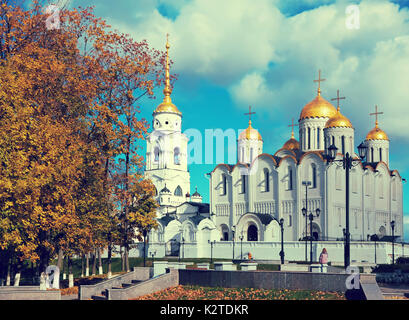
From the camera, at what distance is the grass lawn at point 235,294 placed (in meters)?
16.8

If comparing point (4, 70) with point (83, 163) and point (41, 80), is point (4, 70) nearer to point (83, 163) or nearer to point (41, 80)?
point (41, 80)

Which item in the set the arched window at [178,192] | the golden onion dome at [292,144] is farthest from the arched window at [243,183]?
the arched window at [178,192]

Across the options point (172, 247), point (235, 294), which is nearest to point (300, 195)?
point (172, 247)

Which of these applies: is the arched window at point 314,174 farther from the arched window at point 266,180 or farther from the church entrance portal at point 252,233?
the church entrance portal at point 252,233

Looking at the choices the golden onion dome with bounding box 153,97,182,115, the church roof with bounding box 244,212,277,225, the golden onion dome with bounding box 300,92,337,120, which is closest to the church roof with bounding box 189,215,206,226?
the church roof with bounding box 244,212,277,225

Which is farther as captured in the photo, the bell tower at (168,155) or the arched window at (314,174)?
the bell tower at (168,155)

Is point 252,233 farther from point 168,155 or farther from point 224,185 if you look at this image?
point 168,155

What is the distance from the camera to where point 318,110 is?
60.8 meters

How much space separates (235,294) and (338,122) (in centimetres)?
4132

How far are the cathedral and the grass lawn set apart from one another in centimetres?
3240

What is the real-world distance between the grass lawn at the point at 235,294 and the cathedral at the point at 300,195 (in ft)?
106

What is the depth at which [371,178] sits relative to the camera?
59062mm

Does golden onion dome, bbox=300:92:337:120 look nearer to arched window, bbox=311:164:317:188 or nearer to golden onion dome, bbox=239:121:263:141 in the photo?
arched window, bbox=311:164:317:188
